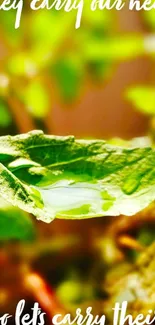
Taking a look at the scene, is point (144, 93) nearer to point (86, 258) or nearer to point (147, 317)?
point (86, 258)

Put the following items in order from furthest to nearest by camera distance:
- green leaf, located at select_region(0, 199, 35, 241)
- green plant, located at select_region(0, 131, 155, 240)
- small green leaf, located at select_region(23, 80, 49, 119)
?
small green leaf, located at select_region(23, 80, 49, 119) → green leaf, located at select_region(0, 199, 35, 241) → green plant, located at select_region(0, 131, 155, 240)

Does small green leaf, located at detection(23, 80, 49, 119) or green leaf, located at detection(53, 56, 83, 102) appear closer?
small green leaf, located at detection(23, 80, 49, 119)

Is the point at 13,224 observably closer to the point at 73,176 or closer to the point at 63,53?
the point at 73,176

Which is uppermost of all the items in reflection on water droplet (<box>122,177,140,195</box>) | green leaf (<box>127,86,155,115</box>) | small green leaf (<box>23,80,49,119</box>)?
small green leaf (<box>23,80,49,119</box>)

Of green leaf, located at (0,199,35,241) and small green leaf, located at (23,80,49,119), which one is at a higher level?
small green leaf, located at (23,80,49,119)

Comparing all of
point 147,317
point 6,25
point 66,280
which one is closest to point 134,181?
point 147,317

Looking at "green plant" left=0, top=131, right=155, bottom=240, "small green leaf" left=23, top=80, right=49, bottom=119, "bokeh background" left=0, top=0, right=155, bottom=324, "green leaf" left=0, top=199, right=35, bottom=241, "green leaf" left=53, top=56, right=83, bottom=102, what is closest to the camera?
"green plant" left=0, top=131, right=155, bottom=240

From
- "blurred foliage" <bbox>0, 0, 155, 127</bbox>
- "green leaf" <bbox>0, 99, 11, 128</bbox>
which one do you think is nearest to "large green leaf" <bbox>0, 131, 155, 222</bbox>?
"green leaf" <bbox>0, 99, 11, 128</bbox>

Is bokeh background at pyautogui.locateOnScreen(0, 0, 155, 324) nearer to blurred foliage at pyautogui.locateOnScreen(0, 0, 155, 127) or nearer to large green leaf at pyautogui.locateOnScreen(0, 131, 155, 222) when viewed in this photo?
blurred foliage at pyautogui.locateOnScreen(0, 0, 155, 127)

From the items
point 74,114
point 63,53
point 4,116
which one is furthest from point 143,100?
point 74,114
